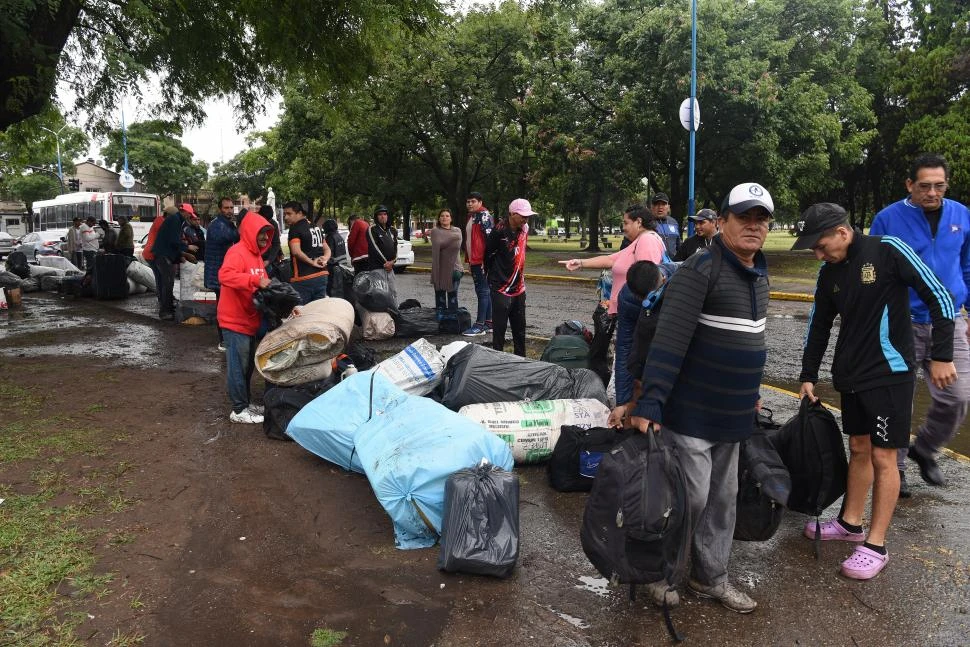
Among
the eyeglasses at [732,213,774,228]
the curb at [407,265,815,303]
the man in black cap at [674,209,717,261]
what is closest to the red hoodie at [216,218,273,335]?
the eyeglasses at [732,213,774,228]

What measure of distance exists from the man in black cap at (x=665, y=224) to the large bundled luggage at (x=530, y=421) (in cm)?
351

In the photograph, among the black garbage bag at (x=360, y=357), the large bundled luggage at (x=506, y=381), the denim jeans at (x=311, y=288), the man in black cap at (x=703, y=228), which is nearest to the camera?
the large bundled luggage at (x=506, y=381)

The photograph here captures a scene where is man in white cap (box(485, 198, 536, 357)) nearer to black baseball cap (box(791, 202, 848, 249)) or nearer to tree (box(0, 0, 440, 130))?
tree (box(0, 0, 440, 130))

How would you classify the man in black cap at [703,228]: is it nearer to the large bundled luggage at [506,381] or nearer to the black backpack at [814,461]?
the large bundled luggage at [506,381]

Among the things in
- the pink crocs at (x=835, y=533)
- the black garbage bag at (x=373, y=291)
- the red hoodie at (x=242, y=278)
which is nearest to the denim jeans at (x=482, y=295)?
the black garbage bag at (x=373, y=291)

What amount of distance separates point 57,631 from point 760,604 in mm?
2906

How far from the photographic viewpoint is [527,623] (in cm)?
293

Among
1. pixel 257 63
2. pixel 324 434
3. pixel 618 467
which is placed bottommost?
pixel 324 434

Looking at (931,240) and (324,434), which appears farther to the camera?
(324,434)

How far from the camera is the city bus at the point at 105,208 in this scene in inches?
1195

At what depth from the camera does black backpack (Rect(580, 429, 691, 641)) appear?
8.63ft

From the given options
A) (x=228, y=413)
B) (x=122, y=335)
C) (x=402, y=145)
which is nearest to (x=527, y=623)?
(x=228, y=413)

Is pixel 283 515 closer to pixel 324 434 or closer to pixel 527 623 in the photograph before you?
pixel 324 434

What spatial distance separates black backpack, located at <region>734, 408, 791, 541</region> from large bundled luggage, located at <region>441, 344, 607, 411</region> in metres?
1.80
